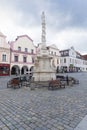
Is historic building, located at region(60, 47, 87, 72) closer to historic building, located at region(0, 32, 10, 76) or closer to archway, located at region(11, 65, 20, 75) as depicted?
archway, located at region(11, 65, 20, 75)

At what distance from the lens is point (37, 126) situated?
4.30m

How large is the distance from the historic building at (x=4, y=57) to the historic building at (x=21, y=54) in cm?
118

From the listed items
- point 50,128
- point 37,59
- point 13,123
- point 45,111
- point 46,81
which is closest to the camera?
point 50,128

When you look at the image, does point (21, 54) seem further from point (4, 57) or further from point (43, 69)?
point (43, 69)

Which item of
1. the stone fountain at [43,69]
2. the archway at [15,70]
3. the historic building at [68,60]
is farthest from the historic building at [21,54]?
the stone fountain at [43,69]

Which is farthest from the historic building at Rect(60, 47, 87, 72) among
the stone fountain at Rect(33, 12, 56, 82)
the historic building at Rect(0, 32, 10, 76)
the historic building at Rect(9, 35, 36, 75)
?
the stone fountain at Rect(33, 12, 56, 82)

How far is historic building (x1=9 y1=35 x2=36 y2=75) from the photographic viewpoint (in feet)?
123

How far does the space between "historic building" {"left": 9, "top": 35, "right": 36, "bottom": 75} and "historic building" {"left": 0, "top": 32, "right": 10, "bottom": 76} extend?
1184 mm

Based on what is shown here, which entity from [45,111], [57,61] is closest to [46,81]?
[45,111]

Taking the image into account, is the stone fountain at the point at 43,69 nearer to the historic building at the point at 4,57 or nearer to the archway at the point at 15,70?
the historic building at the point at 4,57

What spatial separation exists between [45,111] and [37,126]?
4.78 ft

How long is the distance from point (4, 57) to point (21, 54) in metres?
5.46

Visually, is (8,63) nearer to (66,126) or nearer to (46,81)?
(46,81)

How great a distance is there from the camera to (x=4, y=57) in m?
35.2
